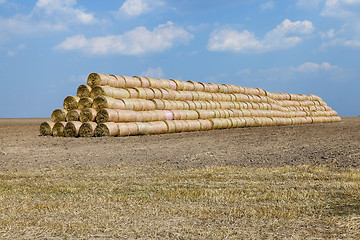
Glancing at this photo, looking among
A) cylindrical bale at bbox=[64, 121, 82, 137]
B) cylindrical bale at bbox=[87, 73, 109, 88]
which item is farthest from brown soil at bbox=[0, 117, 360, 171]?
cylindrical bale at bbox=[87, 73, 109, 88]

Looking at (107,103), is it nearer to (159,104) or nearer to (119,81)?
(119,81)

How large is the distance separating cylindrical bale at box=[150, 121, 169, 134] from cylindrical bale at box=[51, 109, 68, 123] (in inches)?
163

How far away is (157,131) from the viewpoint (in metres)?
18.4

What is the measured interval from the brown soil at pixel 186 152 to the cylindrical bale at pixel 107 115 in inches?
55.5

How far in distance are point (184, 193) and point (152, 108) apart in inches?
513

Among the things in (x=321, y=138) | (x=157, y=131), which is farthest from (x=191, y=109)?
(x=321, y=138)

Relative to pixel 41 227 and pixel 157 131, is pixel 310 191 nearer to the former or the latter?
pixel 41 227

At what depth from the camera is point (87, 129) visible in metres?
17.0

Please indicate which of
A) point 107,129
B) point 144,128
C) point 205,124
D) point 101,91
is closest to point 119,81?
point 101,91

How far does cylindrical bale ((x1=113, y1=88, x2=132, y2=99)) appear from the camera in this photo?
18.3 meters

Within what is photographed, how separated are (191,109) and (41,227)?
669 inches

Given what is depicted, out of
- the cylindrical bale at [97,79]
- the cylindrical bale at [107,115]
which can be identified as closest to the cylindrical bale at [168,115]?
the cylindrical bale at [107,115]

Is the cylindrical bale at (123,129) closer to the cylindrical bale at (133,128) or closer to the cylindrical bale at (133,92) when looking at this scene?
the cylindrical bale at (133,128)

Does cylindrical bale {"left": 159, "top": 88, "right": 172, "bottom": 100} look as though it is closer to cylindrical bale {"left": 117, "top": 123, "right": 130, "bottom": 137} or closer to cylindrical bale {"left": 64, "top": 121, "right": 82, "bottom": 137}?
cylindrical bale {"left": 117, "top": 123, "right": 130, "bottom": 137}
